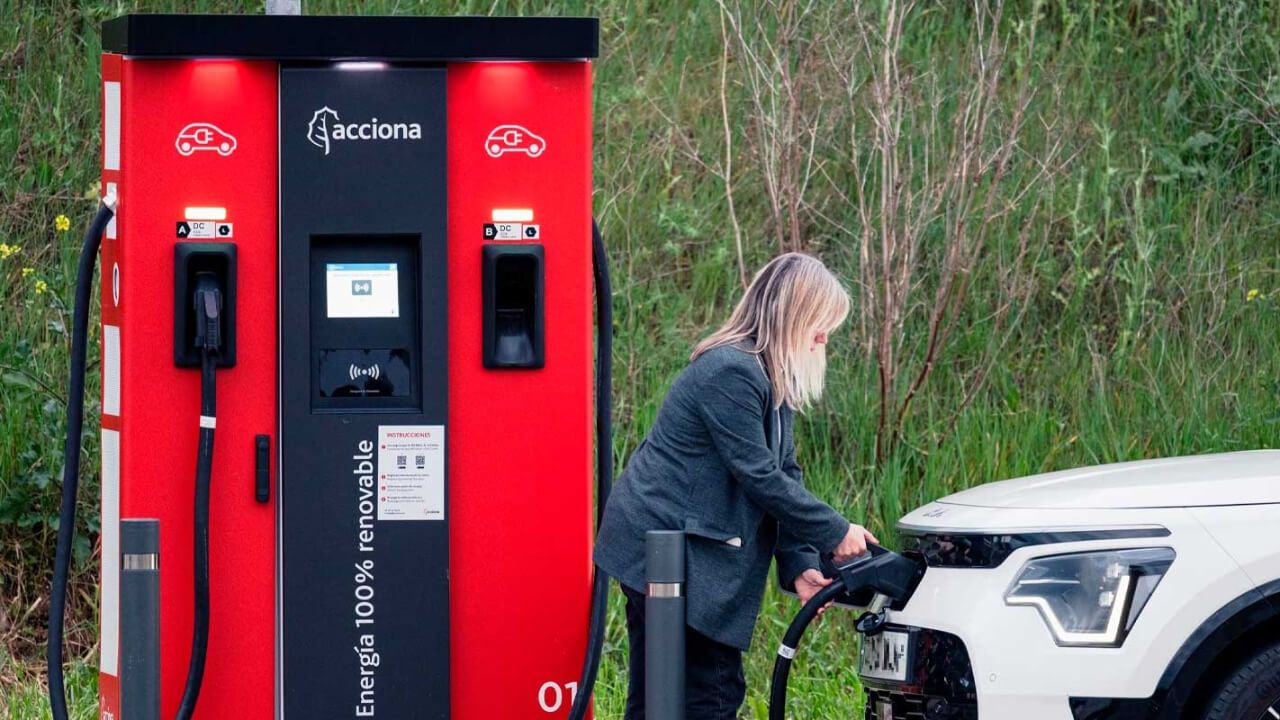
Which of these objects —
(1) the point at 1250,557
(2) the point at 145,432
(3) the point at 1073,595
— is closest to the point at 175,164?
(2) the point at 145,432

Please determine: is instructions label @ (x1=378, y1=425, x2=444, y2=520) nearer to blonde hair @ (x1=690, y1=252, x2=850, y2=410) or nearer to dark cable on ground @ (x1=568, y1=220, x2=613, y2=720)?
dark cable on ground @ (x1=568, y1=220, x2=613, y2=720)

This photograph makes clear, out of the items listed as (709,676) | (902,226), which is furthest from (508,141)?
(902,226)

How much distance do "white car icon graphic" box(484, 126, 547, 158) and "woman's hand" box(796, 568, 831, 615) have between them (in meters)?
1.50

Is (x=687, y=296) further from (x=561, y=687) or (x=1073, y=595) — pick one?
(x=1073, y=595)

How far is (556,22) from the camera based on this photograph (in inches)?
195

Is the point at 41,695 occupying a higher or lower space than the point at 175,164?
lower

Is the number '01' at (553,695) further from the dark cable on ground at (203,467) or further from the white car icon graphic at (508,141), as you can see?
the white car icon graphic at (508,141)

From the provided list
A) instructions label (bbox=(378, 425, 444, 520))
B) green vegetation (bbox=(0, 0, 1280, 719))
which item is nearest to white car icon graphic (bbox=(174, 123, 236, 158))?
instructions label (bbox=(378, 425, 444, 520))

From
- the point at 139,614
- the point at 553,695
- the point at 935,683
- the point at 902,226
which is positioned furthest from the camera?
the point at 902,226

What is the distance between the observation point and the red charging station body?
4809mm

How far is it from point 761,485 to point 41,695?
141 inches

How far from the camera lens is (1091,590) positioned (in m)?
4.44

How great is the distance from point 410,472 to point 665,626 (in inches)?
37.5

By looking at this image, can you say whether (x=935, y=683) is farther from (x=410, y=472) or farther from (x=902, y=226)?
(x=902, y=226)
